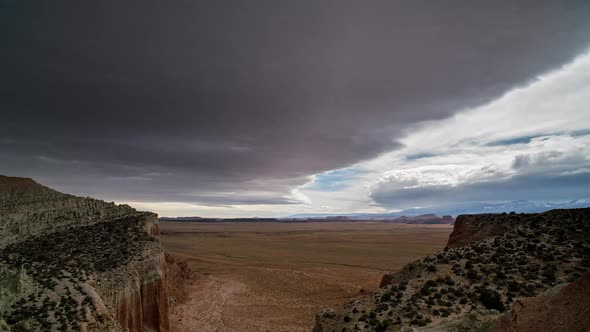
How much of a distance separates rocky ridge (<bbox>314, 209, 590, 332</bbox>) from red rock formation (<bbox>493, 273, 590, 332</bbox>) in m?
0.24

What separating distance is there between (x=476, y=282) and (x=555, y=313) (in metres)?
9.39

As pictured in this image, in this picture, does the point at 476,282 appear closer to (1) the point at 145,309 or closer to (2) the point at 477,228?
(2) the point at 477,228

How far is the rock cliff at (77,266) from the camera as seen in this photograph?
14.0m

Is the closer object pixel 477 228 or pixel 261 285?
pixel 477 228

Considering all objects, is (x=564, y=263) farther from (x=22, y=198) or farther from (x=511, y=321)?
(x=22, y=198)

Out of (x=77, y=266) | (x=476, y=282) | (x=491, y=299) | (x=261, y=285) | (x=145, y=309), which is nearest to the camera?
(x=491, y=299)

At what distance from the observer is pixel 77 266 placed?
1998cm

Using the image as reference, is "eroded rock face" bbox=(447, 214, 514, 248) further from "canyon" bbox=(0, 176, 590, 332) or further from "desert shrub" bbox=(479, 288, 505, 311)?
"desert shrub" bbox=(479, 288, 505, 311)

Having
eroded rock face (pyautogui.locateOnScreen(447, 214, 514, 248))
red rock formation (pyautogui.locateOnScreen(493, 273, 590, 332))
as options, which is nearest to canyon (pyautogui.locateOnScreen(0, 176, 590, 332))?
red rock formation (pyautogui.locateOnScreen(493, 273, 590, 332))

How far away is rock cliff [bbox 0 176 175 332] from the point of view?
1398cm

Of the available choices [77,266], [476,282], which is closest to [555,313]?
[476,282]

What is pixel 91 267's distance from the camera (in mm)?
20422

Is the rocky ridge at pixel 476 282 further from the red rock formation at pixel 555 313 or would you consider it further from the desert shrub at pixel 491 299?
the red rock formation at pixel 555 313

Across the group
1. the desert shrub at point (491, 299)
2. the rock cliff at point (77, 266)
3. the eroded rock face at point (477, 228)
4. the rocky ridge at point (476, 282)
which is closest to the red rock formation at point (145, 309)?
the rock cliff at point (77, 266)
